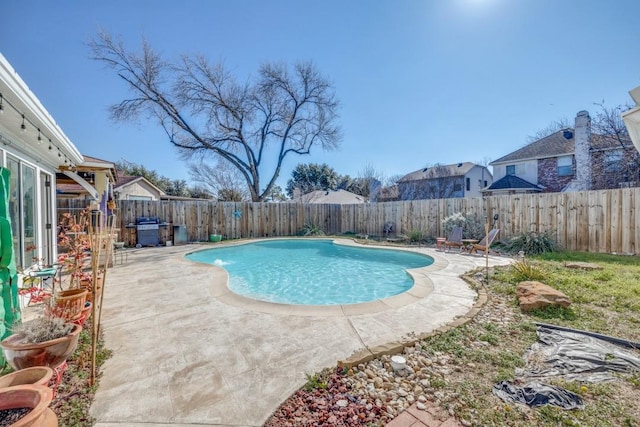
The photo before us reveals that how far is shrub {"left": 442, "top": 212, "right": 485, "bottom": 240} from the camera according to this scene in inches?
392

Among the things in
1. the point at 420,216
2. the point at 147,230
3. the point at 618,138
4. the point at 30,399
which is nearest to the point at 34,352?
the point at 30,399

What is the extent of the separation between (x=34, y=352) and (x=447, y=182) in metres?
27.9

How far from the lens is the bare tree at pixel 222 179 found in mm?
24062

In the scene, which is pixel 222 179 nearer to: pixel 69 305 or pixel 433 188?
pixel 433 188

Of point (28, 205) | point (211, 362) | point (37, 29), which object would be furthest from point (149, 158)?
point (211, 362)

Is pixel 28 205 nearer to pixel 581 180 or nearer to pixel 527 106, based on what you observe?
pixel 527 106

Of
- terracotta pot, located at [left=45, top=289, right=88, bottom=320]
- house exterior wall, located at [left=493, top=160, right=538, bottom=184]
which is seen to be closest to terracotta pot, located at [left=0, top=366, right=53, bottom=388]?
terracotta pot, located at [left=45, top=289, right=88, bottom=320]

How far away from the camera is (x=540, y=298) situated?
372 cm

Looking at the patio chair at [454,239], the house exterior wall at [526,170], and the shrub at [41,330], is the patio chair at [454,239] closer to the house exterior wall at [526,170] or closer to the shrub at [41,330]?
the shrub at [41,330]

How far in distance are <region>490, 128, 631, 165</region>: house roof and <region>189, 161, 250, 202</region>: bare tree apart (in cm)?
2142

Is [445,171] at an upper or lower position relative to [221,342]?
upper

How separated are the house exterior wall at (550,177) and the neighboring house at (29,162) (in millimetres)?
22710

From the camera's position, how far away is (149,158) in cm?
2577

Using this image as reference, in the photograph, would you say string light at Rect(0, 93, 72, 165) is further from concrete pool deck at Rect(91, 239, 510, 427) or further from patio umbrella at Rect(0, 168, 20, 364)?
concrete pool deck at Rect(91, 239, 510, 427)
